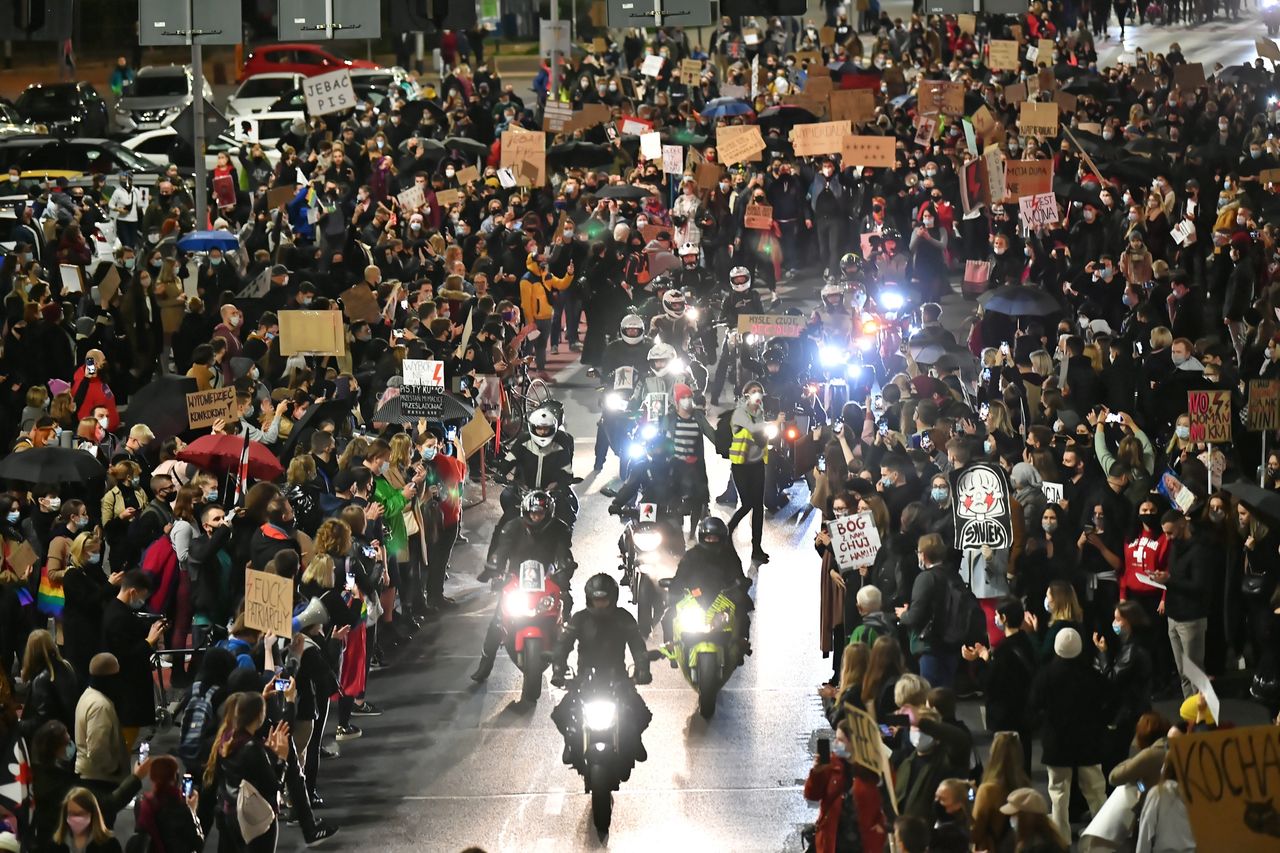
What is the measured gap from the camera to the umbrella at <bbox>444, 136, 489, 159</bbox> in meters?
36.2

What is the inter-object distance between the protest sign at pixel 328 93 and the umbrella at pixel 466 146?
173 centimetres

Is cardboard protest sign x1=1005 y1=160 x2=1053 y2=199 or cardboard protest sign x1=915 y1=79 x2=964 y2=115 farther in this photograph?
cardboard protest sign x1=915 y1=79 x2=964 y2=115

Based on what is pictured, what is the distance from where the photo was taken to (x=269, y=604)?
47.4 feet

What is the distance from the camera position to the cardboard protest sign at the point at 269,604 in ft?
47.1

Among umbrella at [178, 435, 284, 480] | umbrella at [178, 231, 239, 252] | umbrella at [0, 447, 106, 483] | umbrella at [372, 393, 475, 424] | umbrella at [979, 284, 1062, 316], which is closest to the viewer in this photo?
umbrella at [0, 447, 106, 483]

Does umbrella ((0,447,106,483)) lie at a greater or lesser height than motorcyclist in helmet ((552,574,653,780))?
greater

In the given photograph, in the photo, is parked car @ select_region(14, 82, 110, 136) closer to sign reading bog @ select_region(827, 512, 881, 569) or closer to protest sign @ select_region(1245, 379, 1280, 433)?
sign reading bog @ select_region(827, 512, 881, 569)

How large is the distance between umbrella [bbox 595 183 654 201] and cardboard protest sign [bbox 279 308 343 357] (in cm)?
1035

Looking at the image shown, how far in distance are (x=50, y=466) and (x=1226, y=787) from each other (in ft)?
34.1

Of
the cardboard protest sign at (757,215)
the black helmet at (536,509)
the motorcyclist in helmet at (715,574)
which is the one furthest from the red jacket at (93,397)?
the cardboard protest sign at (757,215)

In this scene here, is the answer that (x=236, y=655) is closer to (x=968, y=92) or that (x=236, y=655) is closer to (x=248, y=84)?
(x=968, y=92)

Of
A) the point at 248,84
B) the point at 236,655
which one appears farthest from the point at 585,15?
the point at 236,655

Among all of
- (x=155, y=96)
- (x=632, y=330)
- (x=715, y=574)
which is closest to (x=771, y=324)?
(x=632, y=330)

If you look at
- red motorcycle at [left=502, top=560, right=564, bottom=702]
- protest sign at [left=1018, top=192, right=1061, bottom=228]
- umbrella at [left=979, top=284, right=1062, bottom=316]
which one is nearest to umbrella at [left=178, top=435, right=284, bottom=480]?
red motorcycle at [left=502, top=560, right=564, bottom=702]
